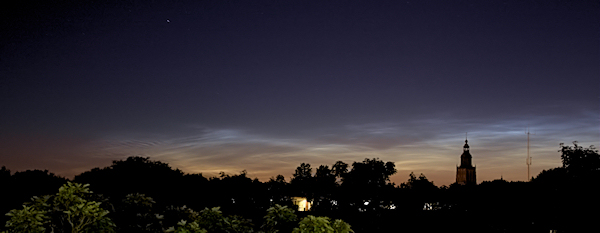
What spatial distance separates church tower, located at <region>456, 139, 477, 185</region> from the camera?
12062cm

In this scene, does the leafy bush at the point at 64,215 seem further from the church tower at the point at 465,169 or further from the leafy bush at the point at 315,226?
the church tower at the point at 465,169

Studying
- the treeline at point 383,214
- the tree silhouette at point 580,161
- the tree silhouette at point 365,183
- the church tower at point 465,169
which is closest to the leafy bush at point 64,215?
the treeline at point 383,214

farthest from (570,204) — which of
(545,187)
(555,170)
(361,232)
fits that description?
(361,232)

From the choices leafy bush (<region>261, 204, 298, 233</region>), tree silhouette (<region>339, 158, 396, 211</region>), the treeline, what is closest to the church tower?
tree silhouette (<region>339, 158, 396, 211</region>)

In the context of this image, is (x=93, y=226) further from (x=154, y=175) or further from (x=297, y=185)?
(x=297, y=185)

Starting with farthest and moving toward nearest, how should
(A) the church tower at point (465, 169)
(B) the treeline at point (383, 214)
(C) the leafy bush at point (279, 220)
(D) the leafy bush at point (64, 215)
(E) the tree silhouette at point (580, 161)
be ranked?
(A) the church tower at point (465, 169) → (E) the tree silhouette at point (580, 161) → (B) the treeline at point (383, 214) → (C) the leafy bush at point (279, 220) → (D) the leafy bush at point (64, 215)

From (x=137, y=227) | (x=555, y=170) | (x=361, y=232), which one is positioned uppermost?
(x=555, y=170)

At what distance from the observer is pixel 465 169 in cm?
12162

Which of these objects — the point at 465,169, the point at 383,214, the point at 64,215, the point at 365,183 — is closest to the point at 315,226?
the point at 64,215

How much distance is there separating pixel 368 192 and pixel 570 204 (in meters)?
30.8

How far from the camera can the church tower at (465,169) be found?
4749 inches

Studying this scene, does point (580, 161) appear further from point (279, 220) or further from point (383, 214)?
point (279, 220)

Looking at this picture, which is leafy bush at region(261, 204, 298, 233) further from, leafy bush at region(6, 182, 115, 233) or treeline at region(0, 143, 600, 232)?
treeline at region(0, 143, 600, 232)

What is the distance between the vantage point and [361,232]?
23594mm
